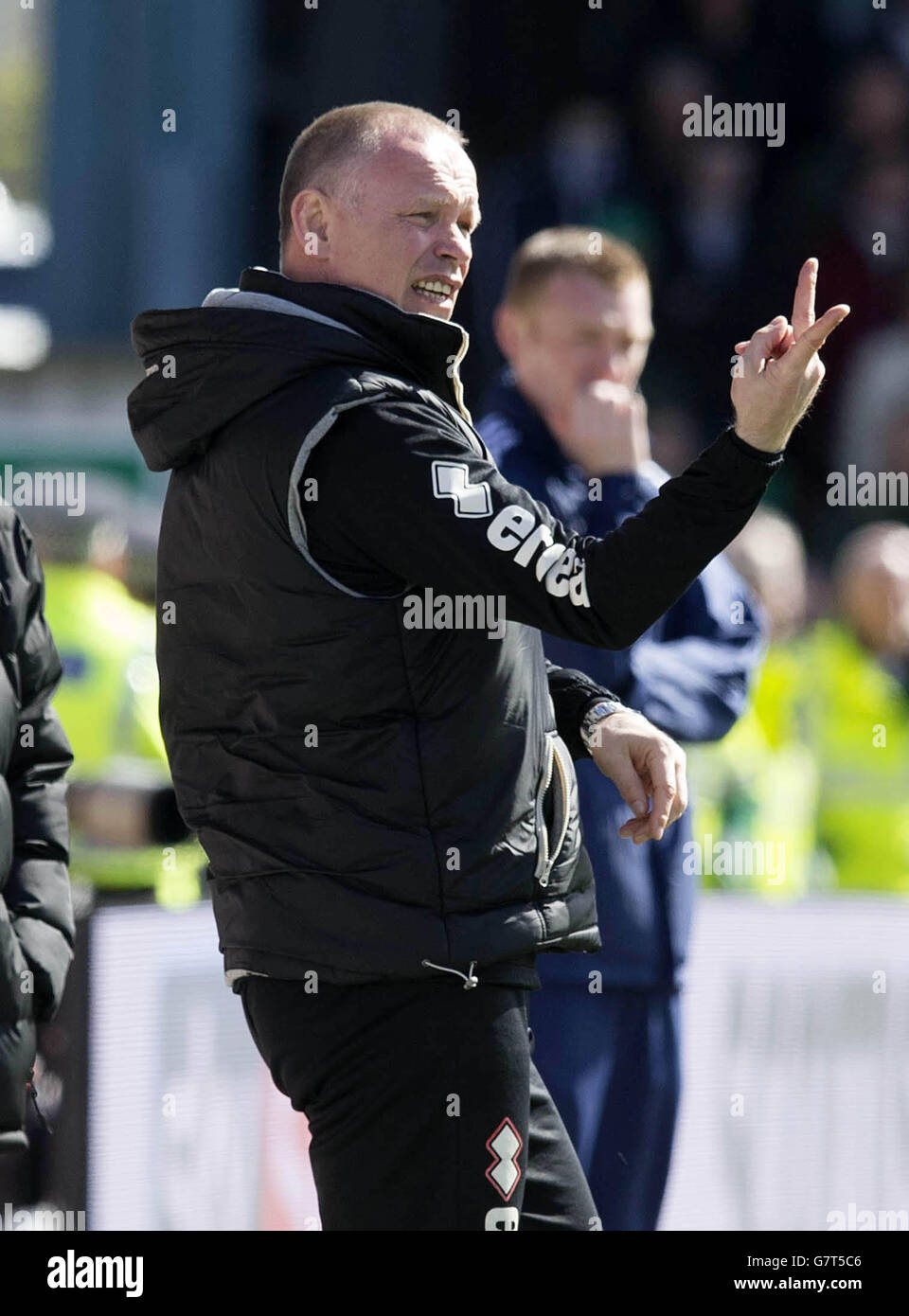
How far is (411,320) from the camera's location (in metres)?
2.60

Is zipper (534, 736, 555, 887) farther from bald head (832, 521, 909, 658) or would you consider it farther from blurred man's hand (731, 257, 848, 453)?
bald head (832, 521, 909, 658)

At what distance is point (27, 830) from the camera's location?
3.07 metres

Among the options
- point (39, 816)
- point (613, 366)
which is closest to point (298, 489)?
point (39, 816)

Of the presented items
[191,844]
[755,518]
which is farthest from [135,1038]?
[755,518]

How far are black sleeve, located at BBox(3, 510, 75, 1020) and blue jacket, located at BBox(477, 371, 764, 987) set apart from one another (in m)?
0.95

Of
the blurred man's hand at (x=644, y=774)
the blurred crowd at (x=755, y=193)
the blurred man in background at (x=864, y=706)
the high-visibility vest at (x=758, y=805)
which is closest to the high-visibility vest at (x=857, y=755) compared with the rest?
the blurred man in background at (x=864, y=706)

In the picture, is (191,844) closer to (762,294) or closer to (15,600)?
(15,600)

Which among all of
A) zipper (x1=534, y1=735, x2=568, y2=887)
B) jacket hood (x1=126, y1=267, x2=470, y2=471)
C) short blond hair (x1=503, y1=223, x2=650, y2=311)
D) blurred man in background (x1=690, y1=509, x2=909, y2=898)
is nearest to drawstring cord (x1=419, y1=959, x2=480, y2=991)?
zipper (x1=534, y1=735, x2=568, y2=887)

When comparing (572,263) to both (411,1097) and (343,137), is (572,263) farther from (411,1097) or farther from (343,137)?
(411,1097)

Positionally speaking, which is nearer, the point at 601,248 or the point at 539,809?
the point at 539,809

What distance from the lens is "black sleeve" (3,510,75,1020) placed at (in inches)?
118

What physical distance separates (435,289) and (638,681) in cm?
119

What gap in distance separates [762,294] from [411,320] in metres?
6.76

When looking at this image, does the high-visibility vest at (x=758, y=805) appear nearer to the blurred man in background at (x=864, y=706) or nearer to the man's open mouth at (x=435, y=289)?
the blurred man in background at (x=864, y=706)
